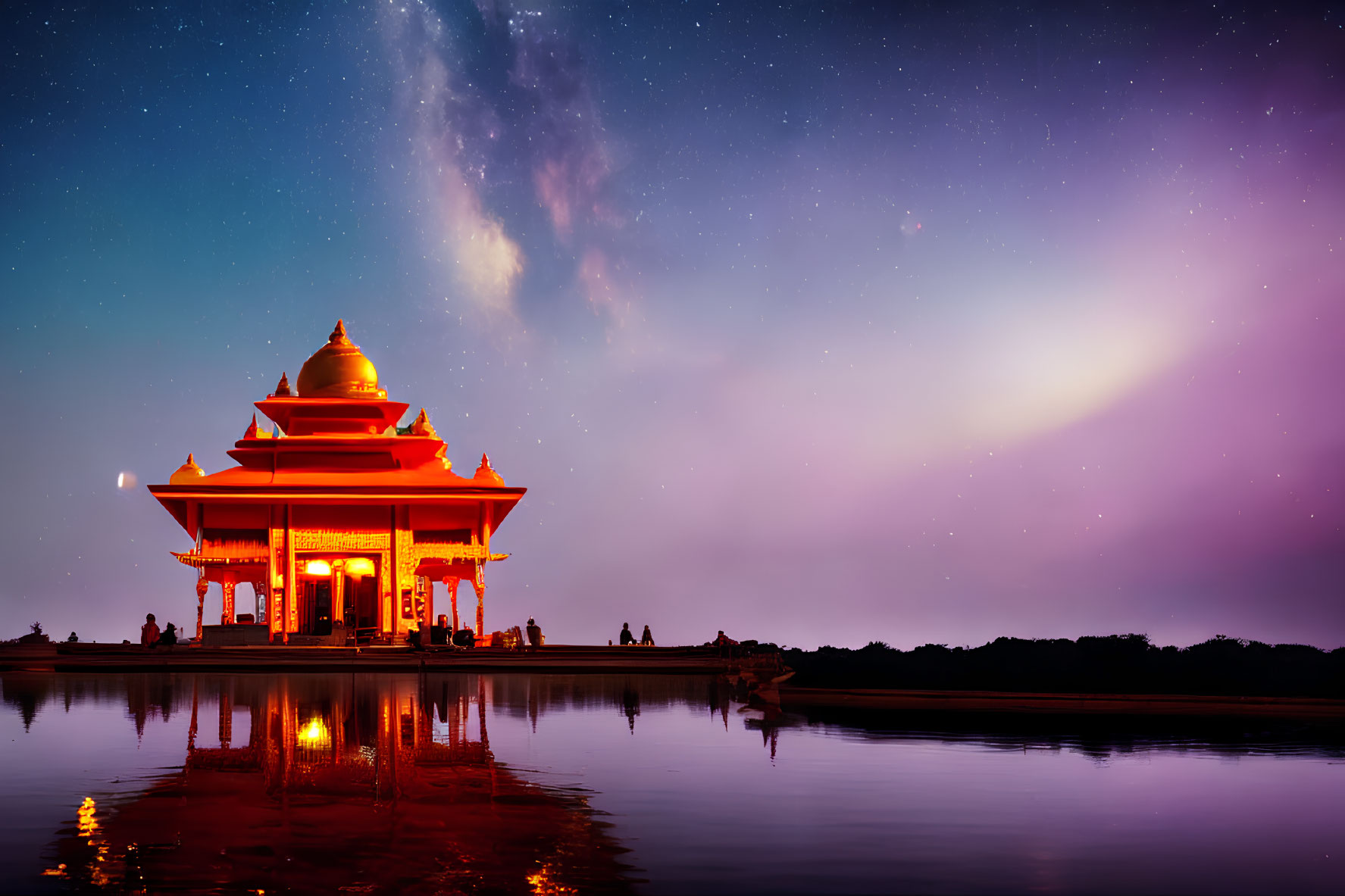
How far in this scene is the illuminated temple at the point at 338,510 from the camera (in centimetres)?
4166

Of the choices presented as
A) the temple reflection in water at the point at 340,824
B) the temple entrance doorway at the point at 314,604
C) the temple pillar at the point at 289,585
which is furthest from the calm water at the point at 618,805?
the temple entrance doorway at the point at 314,604

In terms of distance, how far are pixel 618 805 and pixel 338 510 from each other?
31222mm

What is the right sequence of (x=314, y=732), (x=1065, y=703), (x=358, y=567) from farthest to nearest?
(x=358, y=567), (x=1065, y=703), (x=314, y=732)

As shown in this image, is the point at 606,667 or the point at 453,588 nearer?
the point at 606,667

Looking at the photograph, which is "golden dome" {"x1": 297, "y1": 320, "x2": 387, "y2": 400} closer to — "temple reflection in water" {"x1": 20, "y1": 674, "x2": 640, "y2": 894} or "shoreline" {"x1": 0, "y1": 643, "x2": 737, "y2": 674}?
"shoreline" {"x1": 0, "y1": 643, "x2": 737, "y2": 674}

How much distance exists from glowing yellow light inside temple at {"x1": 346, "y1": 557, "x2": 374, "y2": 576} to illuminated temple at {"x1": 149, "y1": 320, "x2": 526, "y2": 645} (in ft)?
0.13

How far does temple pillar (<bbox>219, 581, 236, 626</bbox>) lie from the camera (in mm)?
47375

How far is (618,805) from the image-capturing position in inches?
535

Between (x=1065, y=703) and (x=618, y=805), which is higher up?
(x=618, y=805)

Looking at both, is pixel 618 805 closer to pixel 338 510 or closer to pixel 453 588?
pixel 338 510

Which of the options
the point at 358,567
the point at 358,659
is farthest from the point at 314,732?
the point at 358,567

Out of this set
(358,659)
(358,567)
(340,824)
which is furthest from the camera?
(358,567)

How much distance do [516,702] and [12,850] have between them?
17.3 m

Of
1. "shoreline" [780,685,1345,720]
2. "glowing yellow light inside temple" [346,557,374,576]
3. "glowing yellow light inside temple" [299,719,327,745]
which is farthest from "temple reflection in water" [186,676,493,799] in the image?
"glowing yellow light inside temple" [346,557,374,576]
